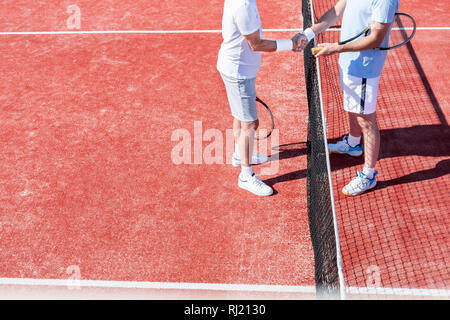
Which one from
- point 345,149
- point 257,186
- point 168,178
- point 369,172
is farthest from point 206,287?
point 345,149

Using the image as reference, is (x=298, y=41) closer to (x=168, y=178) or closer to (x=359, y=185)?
(x=359, y=185)

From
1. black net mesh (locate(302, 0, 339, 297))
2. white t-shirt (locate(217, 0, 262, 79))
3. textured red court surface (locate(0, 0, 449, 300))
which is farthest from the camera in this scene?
textured red court surface (locate(0, 0, 449, 300))

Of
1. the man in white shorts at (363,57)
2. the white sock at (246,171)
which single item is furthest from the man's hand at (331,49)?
the white sock at (246,171)

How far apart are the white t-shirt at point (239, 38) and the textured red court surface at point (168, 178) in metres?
1.38

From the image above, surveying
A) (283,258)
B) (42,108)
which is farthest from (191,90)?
(283,258)

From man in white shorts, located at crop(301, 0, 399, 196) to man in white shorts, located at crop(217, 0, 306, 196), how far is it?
434 mm

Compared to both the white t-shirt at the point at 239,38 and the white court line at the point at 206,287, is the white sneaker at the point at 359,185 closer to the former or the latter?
the white court line at the point at 206,287

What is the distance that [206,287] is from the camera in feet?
11.1

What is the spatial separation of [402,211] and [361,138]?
1095 mm

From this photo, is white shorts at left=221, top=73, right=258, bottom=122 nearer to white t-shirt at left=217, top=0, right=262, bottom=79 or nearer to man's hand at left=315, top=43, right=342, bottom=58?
white t-shirt at left=217, top=0, right=262, bottom=79

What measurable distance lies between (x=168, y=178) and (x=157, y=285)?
136cm

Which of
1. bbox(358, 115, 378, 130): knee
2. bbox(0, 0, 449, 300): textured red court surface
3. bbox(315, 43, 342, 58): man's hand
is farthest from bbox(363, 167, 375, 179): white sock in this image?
bbox(315, 43, 342, 58): man's hand

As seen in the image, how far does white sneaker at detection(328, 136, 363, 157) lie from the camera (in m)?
4.37

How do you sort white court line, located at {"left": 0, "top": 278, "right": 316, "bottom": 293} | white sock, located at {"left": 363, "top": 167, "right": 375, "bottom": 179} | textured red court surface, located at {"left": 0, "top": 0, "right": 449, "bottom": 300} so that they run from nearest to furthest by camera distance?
1. white court line, located at {"left": 0, "top": 278, "right": 316, "bottom": 293}
2. textured red court surface, located at {"left": 0, "top": 0, "right": 449, "bottom": 300}
3. white sock, located at {"left": 363, "top": 167, "right": 375, "bottom": 179}
